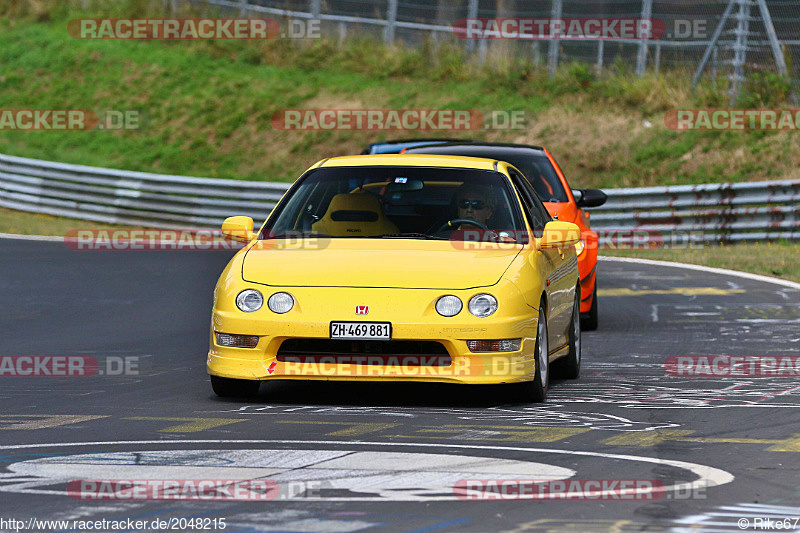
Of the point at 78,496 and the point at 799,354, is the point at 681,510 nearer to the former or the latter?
the point at 78,496

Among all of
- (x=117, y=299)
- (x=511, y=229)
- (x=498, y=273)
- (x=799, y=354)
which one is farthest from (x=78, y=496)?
(x=117, y=299)

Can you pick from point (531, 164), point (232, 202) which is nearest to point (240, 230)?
point (531, 164)

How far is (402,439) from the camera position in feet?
24.4

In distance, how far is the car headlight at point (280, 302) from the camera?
28.6 feet

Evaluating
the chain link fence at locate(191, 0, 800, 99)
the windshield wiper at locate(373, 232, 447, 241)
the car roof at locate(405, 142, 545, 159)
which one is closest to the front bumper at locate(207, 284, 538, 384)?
the windshield wiper at locate(373, 232, 447, 241)

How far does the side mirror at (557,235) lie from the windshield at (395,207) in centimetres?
17

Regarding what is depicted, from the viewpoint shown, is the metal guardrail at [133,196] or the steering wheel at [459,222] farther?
the metal guardrail at [133,196]

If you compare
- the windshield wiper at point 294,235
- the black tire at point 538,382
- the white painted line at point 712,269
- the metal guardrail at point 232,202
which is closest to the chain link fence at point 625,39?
the metal guardrail at point 232,202

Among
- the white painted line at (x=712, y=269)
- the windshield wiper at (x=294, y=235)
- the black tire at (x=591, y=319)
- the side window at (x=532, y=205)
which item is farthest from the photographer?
the white painted line at (x=712, y=269)

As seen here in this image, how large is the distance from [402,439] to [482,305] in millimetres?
1461

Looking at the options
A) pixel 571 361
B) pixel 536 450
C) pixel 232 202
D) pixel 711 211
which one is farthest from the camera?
pixel 232 202

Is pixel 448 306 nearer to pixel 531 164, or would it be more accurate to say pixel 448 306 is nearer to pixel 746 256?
pixel 531 164

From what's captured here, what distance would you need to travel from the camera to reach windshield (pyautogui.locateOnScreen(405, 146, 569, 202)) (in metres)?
14.0

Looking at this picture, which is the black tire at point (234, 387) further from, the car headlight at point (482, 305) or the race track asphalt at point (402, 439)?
the car headlight at point (482, 305)
